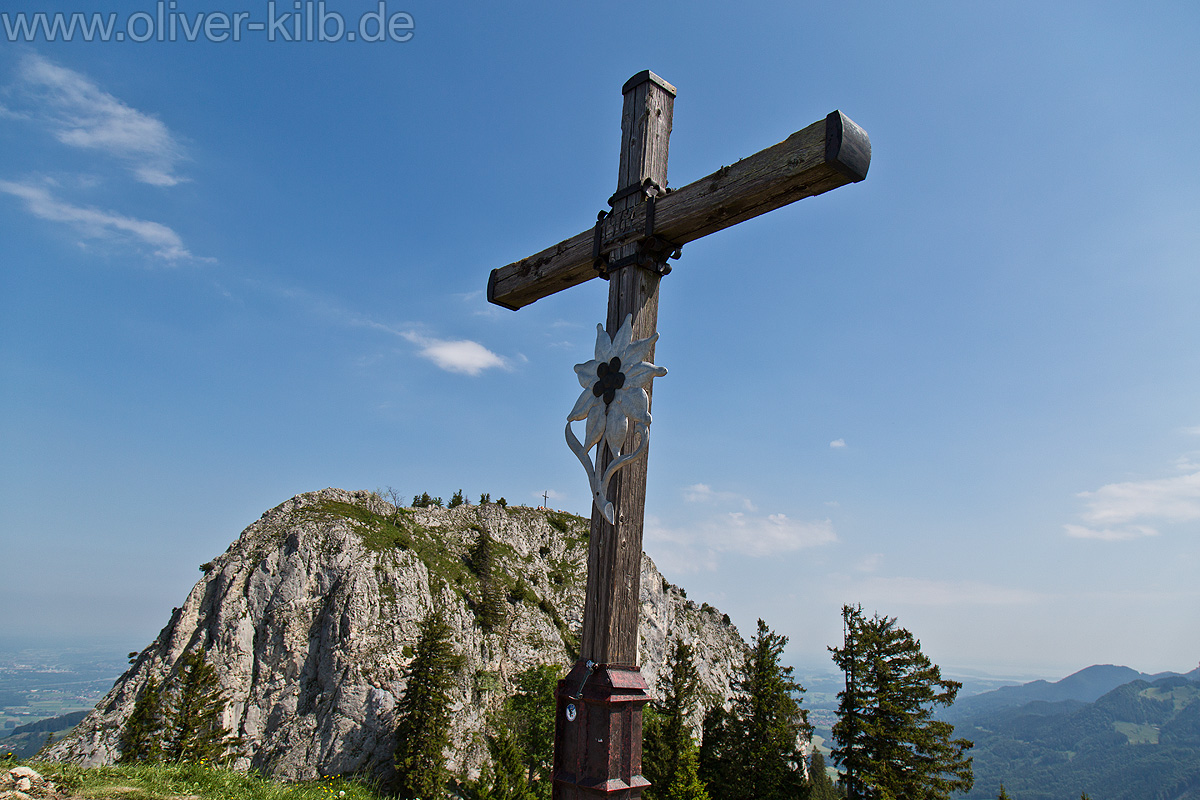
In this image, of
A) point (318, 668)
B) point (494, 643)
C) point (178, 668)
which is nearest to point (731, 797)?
point (494, 643)

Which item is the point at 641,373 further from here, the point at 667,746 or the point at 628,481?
the point at 667,746

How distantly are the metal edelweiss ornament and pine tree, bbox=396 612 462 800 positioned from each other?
3437cm

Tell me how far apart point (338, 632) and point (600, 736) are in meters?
42.8

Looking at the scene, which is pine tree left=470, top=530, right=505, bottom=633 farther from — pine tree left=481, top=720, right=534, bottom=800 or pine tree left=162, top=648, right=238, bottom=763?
pine tree left=162, top=648, right=238, bottom=763

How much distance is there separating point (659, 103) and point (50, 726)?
242814 millimetres

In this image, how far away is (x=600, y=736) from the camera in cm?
315

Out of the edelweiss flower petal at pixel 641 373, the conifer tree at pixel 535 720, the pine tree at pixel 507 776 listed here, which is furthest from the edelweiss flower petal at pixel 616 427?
the conifer tree at pixel 535 720

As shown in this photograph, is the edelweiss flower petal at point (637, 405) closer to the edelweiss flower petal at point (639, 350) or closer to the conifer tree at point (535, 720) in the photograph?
the edelweiss flower petal at point (639, 350)

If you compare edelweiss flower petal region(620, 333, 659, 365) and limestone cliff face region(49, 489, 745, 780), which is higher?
edelweiss flower petal region(620, 333, 659, 365)

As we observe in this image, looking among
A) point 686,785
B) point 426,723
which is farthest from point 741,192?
point 426,723

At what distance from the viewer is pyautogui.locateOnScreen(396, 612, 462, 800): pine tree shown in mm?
32500

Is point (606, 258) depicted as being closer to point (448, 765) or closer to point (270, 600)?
point (448, 765)

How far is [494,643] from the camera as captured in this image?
4719cm

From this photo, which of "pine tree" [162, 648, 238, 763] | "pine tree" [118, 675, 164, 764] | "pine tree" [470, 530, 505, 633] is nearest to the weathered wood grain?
"pine tree" [162, 648, 238, 763]
